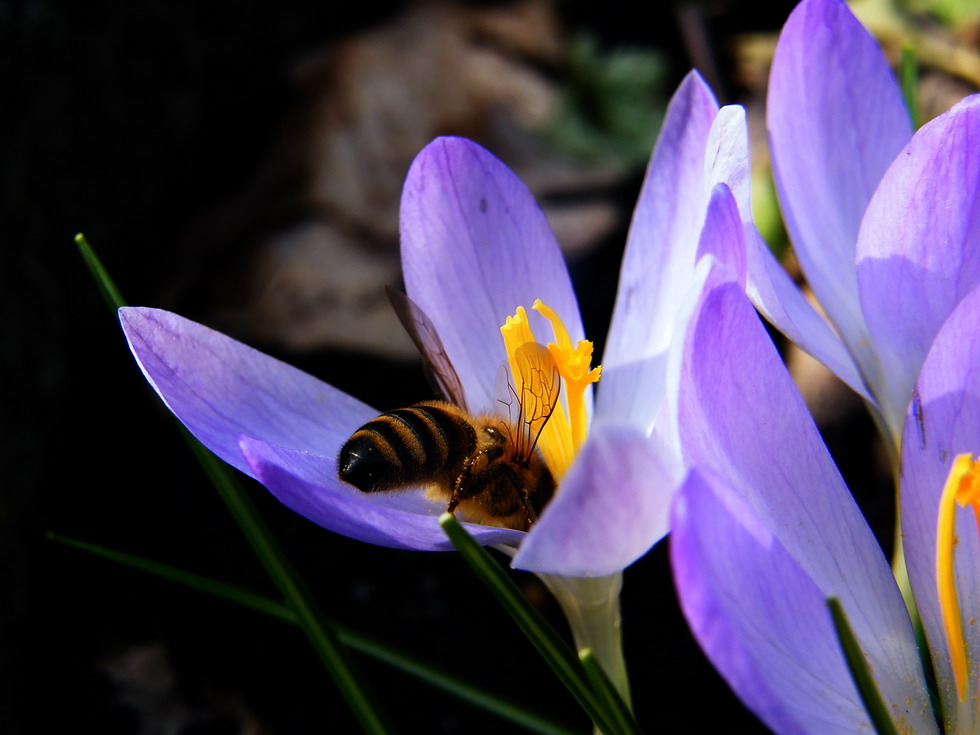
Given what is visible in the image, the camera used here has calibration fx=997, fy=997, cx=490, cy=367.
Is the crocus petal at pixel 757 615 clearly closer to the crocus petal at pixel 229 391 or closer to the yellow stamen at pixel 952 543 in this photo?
the yellow stamen at pixel 952 543

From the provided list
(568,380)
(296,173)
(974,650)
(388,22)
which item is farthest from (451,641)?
(388,22)

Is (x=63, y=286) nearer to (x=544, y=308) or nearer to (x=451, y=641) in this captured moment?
(x=451, y=641)

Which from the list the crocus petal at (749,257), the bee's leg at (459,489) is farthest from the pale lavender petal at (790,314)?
the bee's leg at (459,489)

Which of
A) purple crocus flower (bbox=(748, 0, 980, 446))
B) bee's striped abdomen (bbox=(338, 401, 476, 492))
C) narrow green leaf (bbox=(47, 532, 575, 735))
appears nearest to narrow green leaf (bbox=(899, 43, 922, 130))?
purple crocus flower (bbox=(748, 0, 980, 446))

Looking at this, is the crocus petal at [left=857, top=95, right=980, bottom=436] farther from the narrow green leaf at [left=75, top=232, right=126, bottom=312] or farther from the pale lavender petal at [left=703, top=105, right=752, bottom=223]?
the narrow green leaf at [left=75, top=232, right=126, bottom=312]

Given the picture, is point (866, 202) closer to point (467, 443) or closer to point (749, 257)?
point (749, 257)

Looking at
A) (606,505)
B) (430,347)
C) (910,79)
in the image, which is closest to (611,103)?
(910,79)
